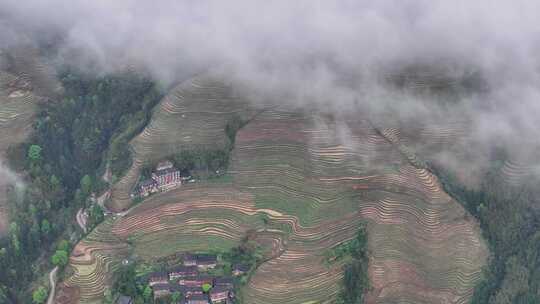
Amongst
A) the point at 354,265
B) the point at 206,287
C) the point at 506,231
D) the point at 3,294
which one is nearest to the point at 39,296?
the point at 3,294

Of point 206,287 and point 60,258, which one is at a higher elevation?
point 60,258

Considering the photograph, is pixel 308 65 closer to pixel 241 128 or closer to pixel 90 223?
pixel 241 128

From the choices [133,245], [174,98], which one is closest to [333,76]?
[174,98]

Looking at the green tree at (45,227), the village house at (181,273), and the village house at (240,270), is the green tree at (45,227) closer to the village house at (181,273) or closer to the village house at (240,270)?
the village house at (181,273)

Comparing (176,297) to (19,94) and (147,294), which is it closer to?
(147,294)

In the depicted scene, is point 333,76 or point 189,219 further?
point 333,76

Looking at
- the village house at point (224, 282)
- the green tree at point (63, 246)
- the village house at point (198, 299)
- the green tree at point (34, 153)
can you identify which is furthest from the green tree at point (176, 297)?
the green tree at point (34, 153)
